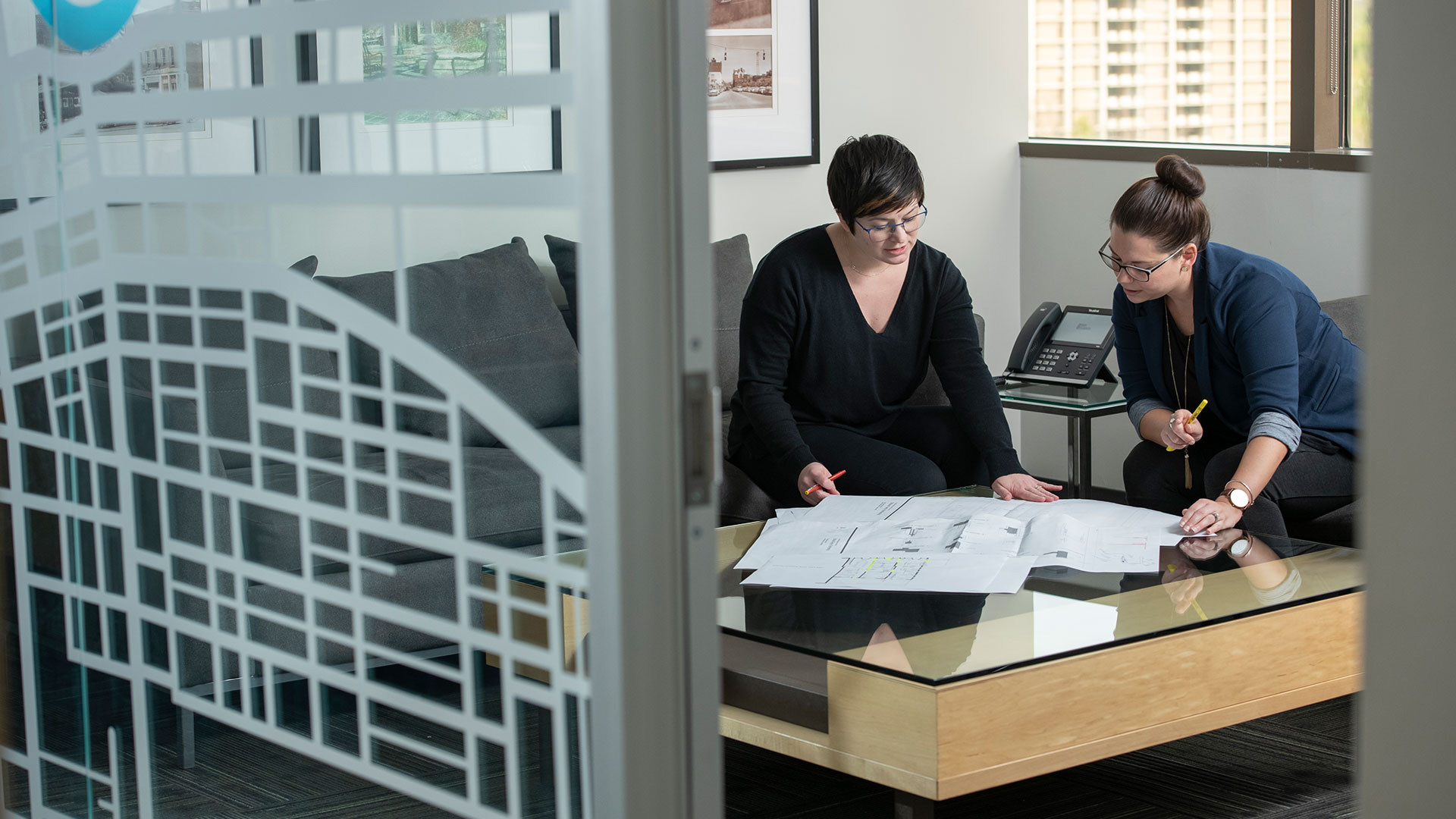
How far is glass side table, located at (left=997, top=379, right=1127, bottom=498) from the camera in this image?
13.1ft

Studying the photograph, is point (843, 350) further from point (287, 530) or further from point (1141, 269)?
point (287, 530)

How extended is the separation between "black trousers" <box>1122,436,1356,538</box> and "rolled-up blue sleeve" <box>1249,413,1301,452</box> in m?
0.16

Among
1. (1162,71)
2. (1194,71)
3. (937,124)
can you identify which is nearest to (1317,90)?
(1194,71)

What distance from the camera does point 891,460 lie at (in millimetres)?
3400

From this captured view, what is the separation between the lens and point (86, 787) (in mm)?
1802

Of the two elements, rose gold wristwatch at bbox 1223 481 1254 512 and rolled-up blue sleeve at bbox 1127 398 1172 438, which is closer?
rose gold wristwatch at bbox 1223 481 1254 512

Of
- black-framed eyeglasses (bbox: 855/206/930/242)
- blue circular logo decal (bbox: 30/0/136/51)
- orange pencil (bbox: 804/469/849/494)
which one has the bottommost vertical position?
orange pencil (bbox: 804/469/849/494)

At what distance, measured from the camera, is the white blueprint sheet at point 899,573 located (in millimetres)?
2416

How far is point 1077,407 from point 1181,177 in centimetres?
98

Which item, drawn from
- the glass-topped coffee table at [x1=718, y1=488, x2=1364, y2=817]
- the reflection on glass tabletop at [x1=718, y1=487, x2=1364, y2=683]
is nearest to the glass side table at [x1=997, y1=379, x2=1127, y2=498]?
the reflection on glass tabletop at [x1=718, y1=487, x2=1364, y2=683]

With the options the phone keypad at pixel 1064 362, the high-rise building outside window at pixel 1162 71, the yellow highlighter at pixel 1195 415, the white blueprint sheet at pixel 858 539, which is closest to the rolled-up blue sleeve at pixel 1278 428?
the yellow highlighter at pixel 1195 415

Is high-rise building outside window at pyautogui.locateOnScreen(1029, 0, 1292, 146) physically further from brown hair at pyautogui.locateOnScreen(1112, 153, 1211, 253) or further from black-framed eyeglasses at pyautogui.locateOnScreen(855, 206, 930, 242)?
black-framed eyeglasses at pyautogui.locateOnScreen(855, 206, 930, 242)

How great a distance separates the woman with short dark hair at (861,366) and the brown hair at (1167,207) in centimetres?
47

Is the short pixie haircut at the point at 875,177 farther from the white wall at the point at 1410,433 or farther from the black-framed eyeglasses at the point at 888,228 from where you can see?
the white wall at the point at 1410,433
